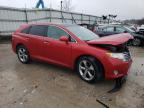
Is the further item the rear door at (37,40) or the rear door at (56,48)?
the rear door at (37,40)

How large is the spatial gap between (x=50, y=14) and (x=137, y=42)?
821 cm

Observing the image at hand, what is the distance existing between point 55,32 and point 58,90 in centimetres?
208

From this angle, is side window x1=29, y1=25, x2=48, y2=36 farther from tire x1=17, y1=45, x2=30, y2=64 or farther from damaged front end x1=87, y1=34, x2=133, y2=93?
damaged front end x1=87, y1=34, x2=133, y2=93

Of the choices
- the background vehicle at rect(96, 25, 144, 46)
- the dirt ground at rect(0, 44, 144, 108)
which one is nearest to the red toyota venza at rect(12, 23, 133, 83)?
the dirt ground at rect(0, 44, 144, 108)

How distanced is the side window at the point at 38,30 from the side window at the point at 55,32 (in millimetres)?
209

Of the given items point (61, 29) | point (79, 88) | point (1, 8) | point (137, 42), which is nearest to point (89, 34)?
point (61, 29)

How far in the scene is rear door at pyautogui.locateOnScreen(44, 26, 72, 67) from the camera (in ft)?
20.7

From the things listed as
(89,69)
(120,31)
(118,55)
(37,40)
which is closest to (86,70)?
(89,69)

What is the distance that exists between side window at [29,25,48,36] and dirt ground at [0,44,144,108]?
119 centimetres

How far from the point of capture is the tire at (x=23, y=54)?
7.80m

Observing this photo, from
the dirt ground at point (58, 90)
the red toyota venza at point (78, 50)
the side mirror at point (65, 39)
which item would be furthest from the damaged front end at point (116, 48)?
the side mirror at point (65, 39)

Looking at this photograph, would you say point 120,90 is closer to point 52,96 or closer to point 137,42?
point 52,96

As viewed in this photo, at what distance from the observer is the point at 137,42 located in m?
14.3

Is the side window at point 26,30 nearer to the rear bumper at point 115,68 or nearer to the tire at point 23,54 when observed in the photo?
the tire at point 23,54
